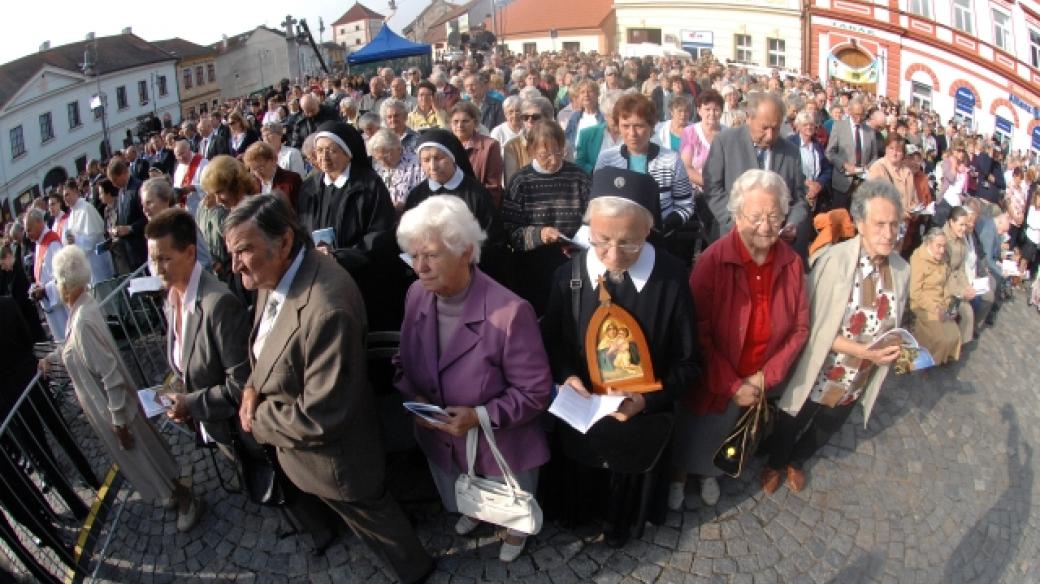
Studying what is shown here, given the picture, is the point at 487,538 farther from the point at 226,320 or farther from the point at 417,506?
the point at 226,320

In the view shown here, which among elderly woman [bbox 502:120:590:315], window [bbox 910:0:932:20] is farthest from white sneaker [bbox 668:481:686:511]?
window [bbox 910:0:932:20]

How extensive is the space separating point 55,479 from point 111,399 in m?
1.31

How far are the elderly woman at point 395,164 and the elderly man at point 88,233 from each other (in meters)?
4.41

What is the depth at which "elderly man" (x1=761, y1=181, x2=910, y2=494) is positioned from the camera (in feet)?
11.7

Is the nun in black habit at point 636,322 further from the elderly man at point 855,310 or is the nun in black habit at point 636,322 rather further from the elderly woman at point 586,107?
the elderly woman at point 586,107

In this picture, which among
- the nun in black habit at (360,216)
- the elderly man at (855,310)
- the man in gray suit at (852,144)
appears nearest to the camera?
the elderly man at (855,310)

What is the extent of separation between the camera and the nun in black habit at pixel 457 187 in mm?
4398

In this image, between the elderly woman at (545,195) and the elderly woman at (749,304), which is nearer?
the elderly woman at (749,304)

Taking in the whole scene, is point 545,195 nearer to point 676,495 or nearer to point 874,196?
point 874,196

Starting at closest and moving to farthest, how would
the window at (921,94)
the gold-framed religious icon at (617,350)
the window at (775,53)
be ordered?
the gold-framed religious icon at (617,350) < the window at (921,94) < the window at (775,53)

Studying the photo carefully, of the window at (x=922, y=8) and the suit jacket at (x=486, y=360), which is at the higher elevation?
the window at (x=922, y=8)

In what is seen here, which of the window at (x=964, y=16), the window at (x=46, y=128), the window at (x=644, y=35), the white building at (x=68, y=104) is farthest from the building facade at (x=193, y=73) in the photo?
the window at (x=964, y=16)

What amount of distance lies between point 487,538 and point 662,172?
114 inches

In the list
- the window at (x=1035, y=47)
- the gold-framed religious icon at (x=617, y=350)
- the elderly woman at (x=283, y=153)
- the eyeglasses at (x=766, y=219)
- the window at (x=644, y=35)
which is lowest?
the gold-framed religious icon at (x=617, y=350)
